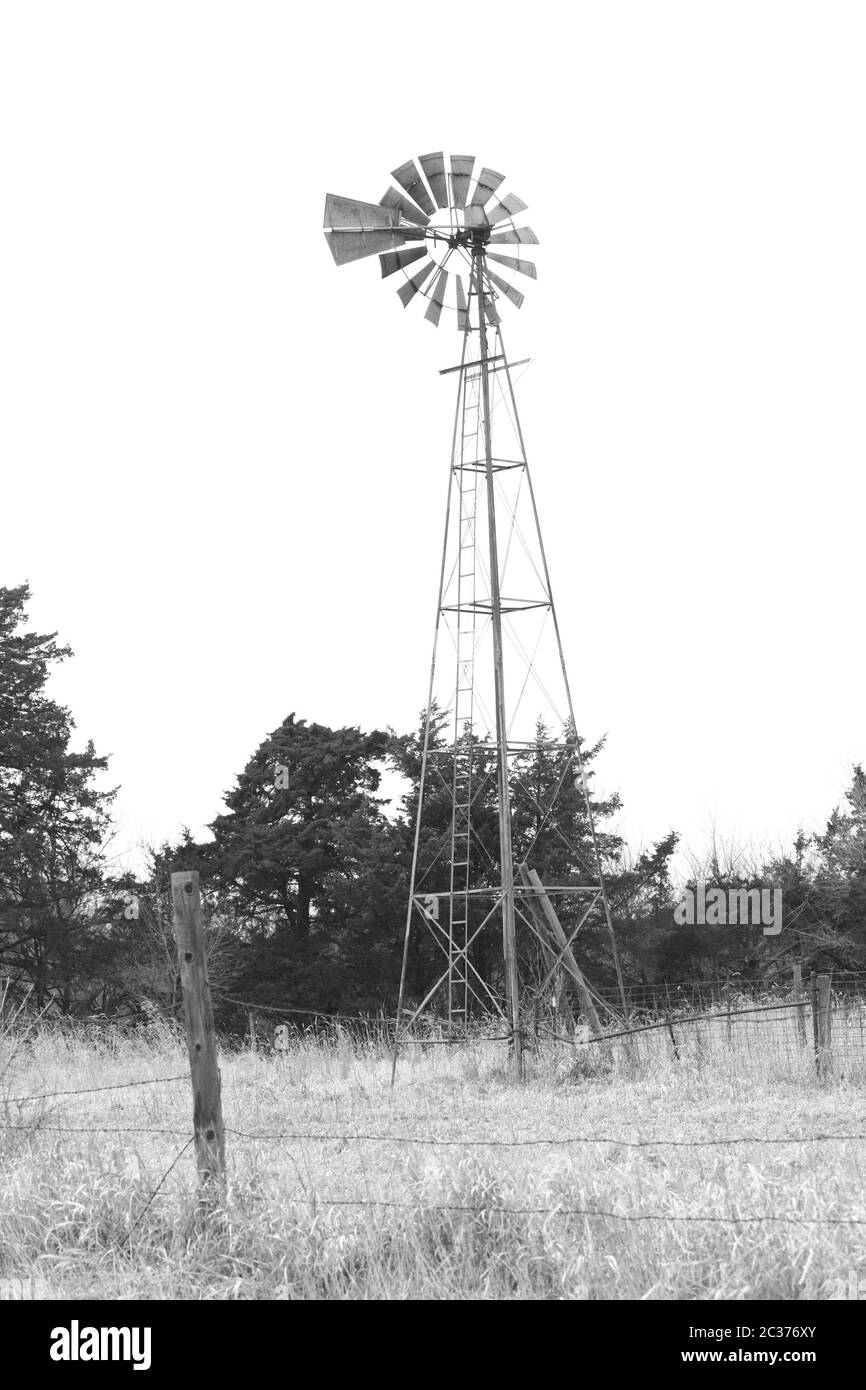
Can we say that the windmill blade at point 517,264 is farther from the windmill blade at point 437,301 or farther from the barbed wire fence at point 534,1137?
the barbed wire fence at point 534,1137

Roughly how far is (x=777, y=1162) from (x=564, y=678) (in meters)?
9.42

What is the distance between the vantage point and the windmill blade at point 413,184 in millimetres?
16891

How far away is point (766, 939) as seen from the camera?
36.0 meters

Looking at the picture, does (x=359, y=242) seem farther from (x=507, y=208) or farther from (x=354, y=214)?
(x=507, y=208)

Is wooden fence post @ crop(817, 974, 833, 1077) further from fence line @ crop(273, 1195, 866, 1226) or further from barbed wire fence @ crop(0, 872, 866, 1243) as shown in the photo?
fence line @ crop(273, 1195, 866, 1226)

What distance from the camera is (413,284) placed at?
1738 centimetres

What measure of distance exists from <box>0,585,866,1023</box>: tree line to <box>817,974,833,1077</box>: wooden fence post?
17815mm

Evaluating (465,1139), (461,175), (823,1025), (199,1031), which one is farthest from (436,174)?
(199,1031)

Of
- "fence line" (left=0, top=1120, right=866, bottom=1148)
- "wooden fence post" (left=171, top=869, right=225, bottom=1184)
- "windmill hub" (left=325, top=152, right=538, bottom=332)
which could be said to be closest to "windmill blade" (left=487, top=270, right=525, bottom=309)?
"windmill hub" (left=325, top=152, right=538, bottom=332)

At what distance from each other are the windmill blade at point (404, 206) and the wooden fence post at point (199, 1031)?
1208 cm

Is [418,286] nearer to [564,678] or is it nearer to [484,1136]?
[564,678]

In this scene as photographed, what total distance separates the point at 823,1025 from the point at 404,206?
35.7 feet

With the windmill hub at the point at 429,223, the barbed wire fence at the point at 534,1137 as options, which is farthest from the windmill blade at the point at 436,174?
the barbed wire fence at the point at 534,1137
